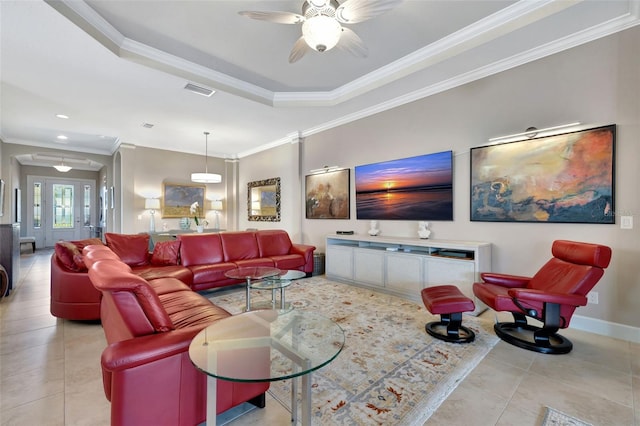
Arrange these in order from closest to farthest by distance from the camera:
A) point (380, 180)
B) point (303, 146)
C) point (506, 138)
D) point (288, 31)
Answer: point (288, 31) → point (506, 138) → point (380, 180) → point (303, 146)

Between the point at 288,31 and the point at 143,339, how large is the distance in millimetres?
3009

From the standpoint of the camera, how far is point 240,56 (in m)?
3.39

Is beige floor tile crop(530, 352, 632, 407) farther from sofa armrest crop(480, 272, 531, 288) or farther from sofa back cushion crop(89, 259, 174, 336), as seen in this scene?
sofa back cushion crop(89, 259, 174, 336)

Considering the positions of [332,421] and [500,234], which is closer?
[332,421]

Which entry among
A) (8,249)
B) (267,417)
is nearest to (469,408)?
(267,417)

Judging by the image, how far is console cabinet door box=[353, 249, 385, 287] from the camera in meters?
4.14

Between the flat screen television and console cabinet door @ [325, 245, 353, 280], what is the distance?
2.38 feet

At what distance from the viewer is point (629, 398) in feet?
5.93

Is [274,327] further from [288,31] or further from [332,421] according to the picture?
[288,31]

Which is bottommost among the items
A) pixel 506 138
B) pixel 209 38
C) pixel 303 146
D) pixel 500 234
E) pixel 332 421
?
pixel 332 421

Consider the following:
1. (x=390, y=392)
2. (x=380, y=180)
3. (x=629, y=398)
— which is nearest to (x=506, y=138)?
(x=380, y=180)

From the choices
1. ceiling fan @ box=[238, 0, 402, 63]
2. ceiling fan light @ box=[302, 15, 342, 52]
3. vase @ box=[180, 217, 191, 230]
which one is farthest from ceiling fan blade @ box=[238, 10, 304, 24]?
vase @ box=[180, 217, 191, 230]

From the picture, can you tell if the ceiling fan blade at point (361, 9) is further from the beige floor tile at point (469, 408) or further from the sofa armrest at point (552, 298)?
the beige floor tile at point (469, 408)

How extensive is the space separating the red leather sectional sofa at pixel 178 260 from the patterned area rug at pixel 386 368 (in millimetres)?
823
